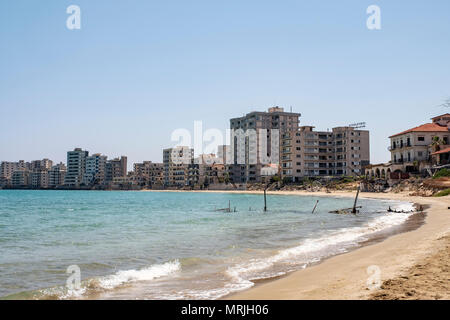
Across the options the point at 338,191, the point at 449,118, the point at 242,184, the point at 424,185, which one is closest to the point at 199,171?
the point at 242,184

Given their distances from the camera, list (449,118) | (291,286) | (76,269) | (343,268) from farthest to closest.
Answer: (449,118) < (76,269) < (343,268) < (291,286)

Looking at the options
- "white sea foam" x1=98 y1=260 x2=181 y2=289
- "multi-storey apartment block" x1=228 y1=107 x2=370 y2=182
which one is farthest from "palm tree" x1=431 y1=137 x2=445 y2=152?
"white sea foam" x1=98 y1=260 x2=181 y2=289

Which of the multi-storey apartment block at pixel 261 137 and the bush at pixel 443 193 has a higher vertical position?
the multi-storey apartment block at pixel 261 137

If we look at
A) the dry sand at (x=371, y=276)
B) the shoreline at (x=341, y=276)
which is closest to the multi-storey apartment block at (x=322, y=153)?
the shoreline at (x=341, y=276)

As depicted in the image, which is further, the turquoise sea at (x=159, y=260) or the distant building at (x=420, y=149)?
the distant building at (x=420, y=149)

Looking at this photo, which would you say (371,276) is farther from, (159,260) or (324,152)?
(324,152)

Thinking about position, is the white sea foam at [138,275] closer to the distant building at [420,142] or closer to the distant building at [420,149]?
the distant building at [420,149]

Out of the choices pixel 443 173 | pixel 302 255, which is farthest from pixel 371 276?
pixel 443 173

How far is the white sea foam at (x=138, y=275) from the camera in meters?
11.5

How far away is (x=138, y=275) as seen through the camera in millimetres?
12523

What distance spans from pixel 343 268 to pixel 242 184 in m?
149
